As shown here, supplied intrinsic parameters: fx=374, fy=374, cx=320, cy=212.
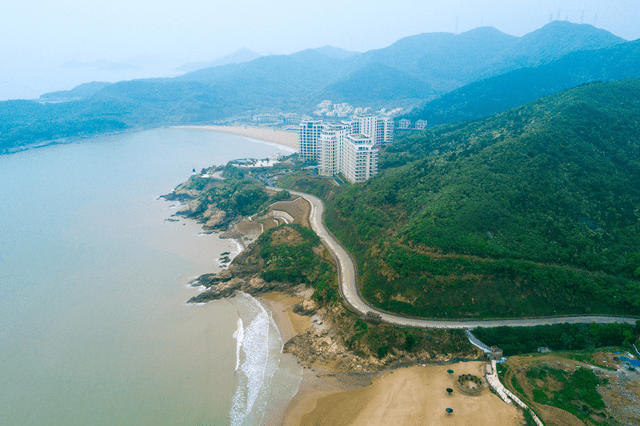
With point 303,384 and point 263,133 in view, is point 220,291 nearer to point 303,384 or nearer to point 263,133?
point 303,384

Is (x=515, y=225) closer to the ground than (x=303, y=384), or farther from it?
farther from it

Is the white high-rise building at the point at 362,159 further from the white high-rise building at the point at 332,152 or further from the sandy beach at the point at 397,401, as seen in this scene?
the sandy beach at the point at 397,401

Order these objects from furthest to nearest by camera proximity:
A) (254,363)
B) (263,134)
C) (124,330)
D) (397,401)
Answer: (263,134) < (124,330) < (254,363) < (397,401)

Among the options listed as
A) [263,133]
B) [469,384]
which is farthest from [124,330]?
[263,133]

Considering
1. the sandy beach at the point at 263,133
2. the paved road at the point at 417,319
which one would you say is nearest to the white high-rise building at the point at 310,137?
the sandy beach at the point at 263,133

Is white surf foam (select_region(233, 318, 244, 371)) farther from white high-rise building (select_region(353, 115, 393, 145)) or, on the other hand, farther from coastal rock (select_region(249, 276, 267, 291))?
white high-rise building (select_region(353, 115, 393, 145))
